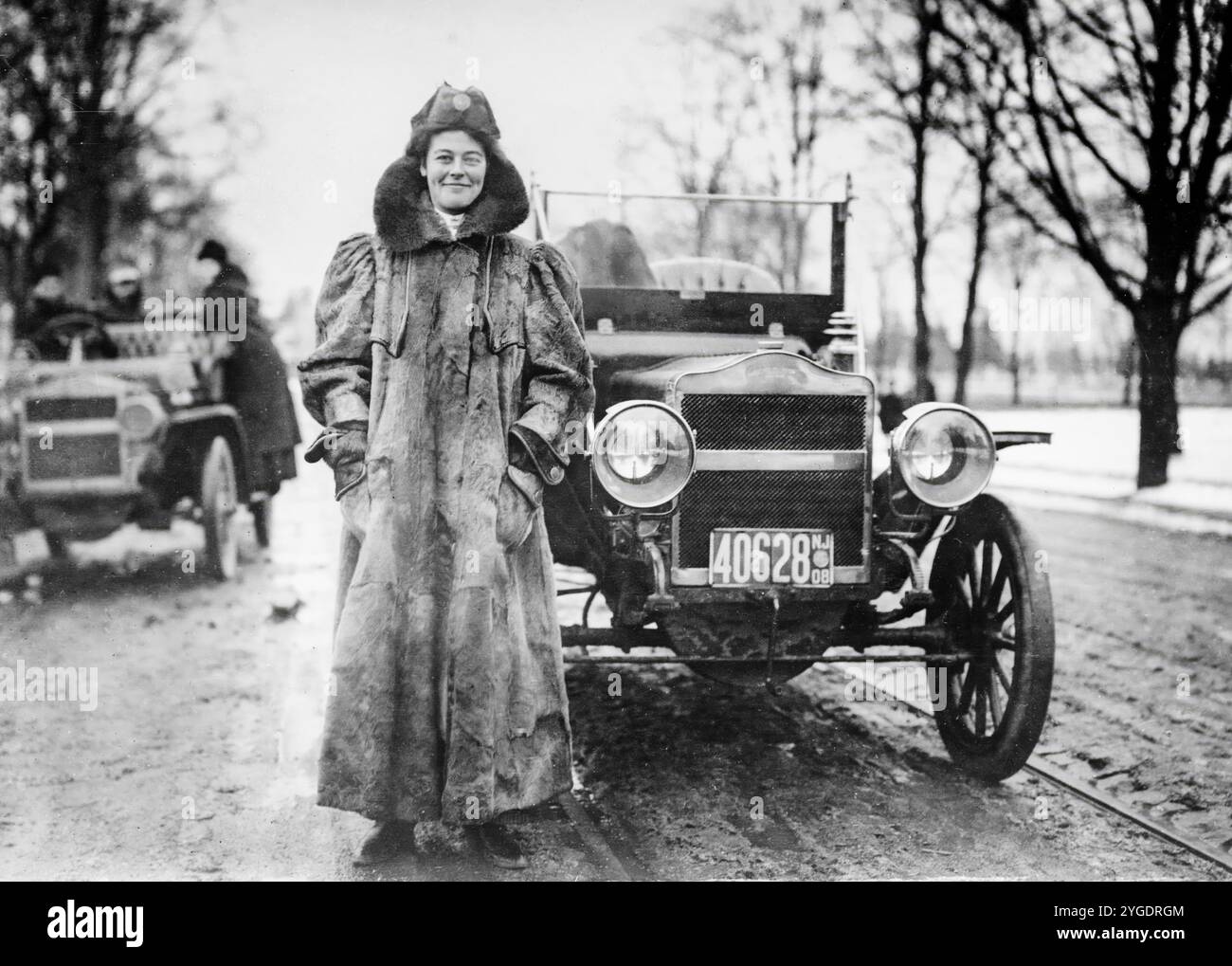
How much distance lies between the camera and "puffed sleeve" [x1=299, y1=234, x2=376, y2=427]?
2867mm

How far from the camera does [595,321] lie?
15.6 feet

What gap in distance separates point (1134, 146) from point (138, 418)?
7639 millimetres

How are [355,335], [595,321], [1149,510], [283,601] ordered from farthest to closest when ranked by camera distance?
[1149,510] → [283,601] → [595,321] → [355,335]

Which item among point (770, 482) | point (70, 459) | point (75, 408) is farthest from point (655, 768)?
point (75, 408)

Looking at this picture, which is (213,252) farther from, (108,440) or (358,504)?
(358,504)

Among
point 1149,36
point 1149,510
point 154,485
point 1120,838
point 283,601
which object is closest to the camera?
point 1120,838

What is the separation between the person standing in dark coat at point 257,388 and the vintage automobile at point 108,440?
286mm

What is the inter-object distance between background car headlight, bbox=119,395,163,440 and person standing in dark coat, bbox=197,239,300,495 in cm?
100

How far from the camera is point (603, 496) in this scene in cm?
359

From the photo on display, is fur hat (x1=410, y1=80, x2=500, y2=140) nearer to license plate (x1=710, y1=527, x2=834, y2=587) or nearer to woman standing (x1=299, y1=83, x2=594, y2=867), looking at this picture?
woman standing (x1=299, y1=83, x2=594, y2=867)

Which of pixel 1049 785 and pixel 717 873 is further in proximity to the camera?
pixel 1049 785

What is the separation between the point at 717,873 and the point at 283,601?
403 cm
